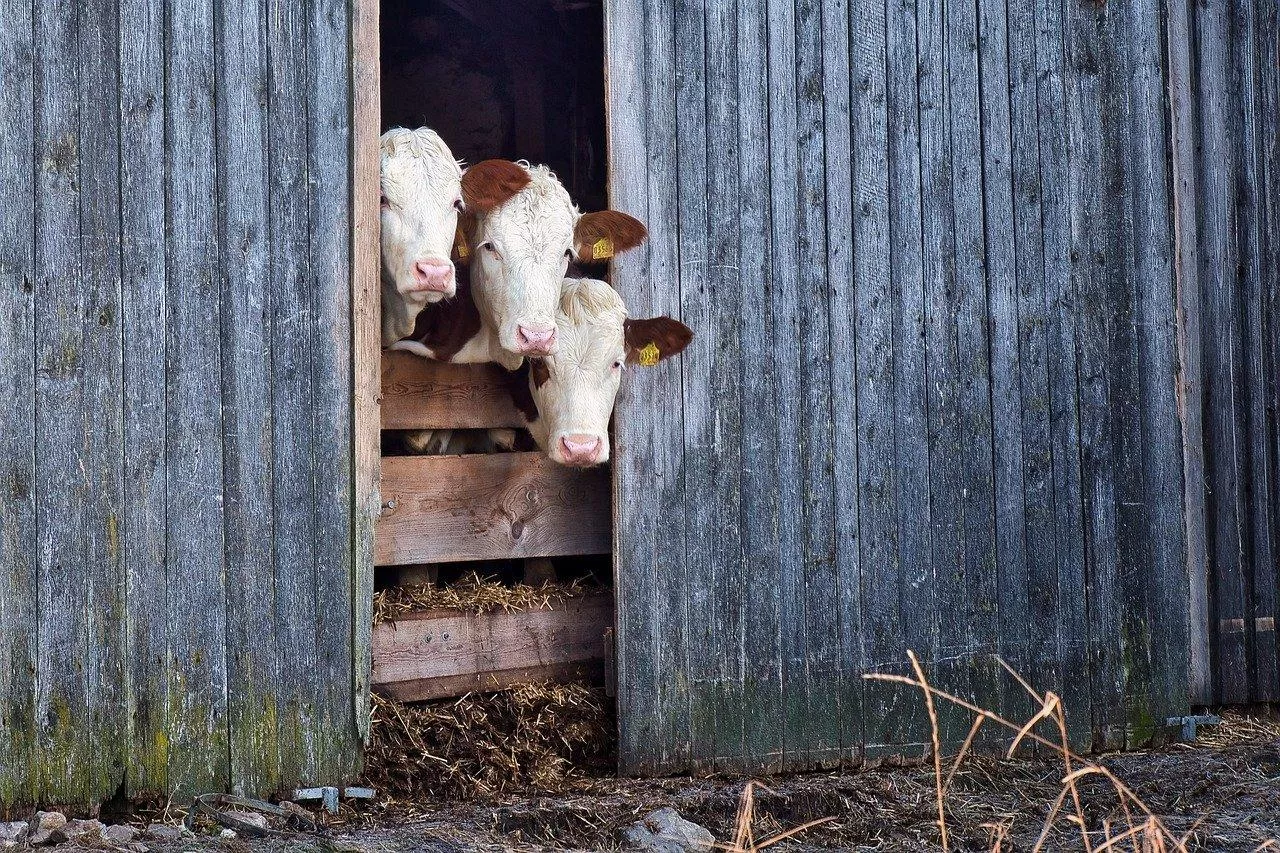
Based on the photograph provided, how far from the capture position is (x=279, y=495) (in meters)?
4.28

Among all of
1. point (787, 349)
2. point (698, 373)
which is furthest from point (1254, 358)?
point (698, 373)

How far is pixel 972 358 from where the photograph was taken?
556 cm

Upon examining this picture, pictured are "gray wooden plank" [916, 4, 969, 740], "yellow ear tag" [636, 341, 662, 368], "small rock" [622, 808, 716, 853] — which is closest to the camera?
"small rock" [622, 808, 716, 853]

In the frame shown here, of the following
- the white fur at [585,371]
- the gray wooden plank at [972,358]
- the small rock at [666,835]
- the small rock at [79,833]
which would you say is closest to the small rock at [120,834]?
the small rock at [79,833]

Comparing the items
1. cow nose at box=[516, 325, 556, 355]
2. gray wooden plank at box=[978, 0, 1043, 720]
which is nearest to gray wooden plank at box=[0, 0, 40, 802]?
cow nose at box=[516, 325, 556, 355]

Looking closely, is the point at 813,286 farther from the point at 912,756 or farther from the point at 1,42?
the point at 1,42

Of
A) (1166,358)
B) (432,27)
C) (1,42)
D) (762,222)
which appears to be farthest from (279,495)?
(432,27)

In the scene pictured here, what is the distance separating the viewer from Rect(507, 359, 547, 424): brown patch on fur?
5188mm

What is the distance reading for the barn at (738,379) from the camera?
4.03 meters

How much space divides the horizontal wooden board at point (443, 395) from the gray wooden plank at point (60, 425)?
1.19 m

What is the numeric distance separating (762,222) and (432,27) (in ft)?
12.1

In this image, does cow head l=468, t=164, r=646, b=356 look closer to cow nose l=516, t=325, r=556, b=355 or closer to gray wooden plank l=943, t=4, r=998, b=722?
cow nose l=516, t=325, r=556, b=355

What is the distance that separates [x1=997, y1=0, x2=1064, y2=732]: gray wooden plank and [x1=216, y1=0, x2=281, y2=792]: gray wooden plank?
120 inches

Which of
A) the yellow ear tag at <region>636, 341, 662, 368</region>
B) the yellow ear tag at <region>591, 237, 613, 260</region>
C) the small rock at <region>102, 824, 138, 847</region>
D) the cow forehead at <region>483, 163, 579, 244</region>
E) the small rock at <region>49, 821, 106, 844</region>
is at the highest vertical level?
the cow forehead at <region>483, 163, 579, 244</region>
